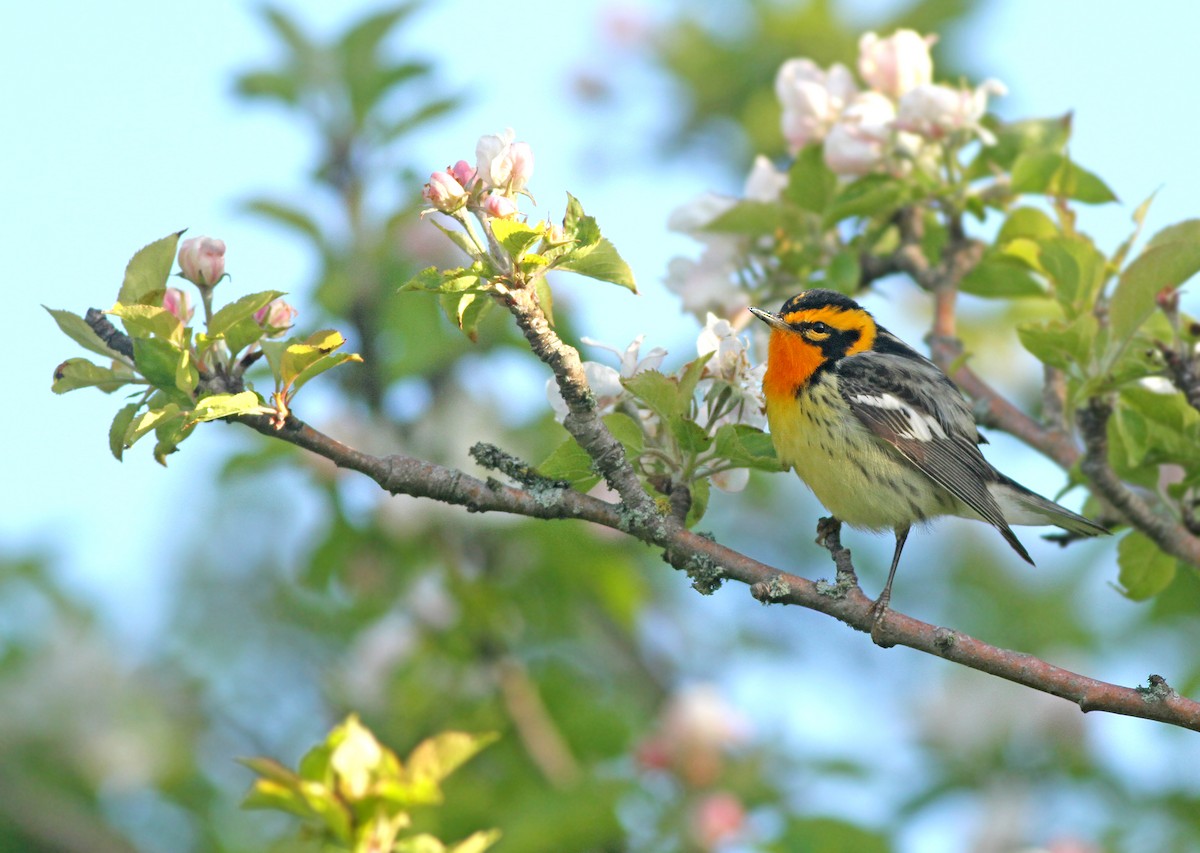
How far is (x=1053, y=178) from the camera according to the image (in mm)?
4152

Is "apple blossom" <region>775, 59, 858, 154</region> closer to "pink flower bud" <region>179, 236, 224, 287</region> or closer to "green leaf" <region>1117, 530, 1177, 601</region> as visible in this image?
"green leaf" <region>1117, 530, 1177, 601</region>

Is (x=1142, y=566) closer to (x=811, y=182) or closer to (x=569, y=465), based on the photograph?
(x=811, y=182)

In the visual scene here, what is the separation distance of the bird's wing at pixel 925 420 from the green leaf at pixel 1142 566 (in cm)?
29

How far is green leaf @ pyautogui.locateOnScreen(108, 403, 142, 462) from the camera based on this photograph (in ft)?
9.25

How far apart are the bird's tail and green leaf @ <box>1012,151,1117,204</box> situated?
3.10 feet

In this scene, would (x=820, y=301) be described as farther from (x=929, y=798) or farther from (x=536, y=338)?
(x=929, y=798)

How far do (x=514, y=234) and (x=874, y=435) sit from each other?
6.09 ft

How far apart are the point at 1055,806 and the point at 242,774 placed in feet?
13.5

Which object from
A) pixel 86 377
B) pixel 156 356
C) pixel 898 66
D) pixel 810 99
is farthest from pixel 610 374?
pixel 898 66

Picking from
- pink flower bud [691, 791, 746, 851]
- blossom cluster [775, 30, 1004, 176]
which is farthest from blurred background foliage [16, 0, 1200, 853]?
blossom cluster [775, 30, 1004, 176]

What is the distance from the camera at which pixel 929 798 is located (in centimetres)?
612

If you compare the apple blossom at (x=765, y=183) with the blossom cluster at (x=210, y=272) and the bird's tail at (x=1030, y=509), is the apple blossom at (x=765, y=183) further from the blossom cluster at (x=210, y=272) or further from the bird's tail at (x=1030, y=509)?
the blossom cluster at (x=210, y=272)

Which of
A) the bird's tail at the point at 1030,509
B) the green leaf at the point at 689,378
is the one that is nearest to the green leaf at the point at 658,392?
the green leaf at the point at 689,378

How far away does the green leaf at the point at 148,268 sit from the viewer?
2809 mm
